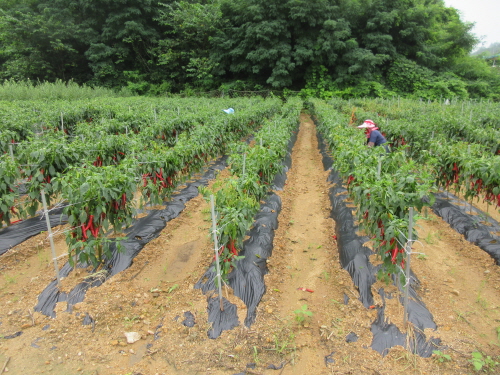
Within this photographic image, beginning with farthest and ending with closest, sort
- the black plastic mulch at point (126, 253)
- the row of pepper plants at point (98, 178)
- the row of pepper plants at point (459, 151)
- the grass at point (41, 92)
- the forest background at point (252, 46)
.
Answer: the forest background at point (252, 46), the grass at point (41, 92), the row of pepper plants at point (459, 151), the row of pepper plants at point (98, 178), the black plastic mulch at point (126, 253)

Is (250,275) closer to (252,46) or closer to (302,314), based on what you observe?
(302,314)

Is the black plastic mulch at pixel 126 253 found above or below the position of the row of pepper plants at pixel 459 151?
below

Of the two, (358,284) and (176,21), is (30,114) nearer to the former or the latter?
(358,284)

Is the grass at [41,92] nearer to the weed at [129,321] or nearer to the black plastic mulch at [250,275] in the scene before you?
the black plastic mulch at [250,275]

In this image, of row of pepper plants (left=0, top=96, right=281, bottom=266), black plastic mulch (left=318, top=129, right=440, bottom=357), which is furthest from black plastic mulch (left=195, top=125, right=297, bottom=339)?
row of pepper plants (left=0, top=96, right=281, bottom=266)

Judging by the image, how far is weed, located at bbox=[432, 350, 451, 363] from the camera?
2.83 metres

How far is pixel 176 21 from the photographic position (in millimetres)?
28516

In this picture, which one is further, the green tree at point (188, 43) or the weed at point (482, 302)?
the green tree at point (188, 43)

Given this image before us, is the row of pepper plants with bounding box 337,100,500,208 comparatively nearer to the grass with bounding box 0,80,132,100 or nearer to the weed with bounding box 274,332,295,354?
the weed with bounding box 274,332,295,354

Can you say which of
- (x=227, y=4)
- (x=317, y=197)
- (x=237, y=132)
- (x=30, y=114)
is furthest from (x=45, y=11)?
(x=317, y=197)

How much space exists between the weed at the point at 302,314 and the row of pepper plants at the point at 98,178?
2218 mm

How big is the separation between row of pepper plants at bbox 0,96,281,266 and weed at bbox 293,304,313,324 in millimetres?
2218

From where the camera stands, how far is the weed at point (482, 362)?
2.75 meters

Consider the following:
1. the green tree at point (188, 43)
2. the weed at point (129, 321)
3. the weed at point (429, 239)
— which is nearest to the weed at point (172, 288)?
the weed at point (129, 321)
